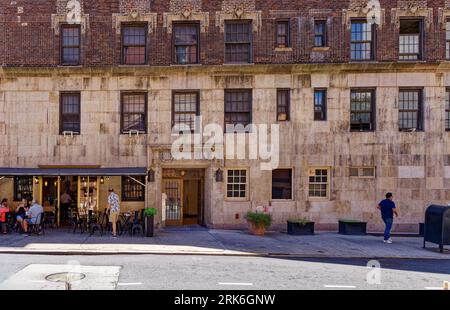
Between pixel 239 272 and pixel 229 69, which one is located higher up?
pixel 229 69

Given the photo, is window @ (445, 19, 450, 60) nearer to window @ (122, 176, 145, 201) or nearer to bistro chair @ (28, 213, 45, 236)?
window @ (122, 176, 145, 201)

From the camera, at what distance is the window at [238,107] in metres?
17.8

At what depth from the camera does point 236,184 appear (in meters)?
17.8

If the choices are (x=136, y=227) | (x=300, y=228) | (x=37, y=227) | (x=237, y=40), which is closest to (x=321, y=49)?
(x=237, y=40)

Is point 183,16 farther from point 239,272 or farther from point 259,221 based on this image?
point 239,272

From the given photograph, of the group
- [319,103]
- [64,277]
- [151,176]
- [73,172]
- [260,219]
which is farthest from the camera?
[319,103]

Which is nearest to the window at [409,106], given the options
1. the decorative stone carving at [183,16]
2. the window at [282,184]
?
the window at [282,184]

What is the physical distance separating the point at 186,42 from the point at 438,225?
46.0 feet

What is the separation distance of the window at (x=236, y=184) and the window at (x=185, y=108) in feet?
10.9

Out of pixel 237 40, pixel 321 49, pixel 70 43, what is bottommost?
pixel 321 49

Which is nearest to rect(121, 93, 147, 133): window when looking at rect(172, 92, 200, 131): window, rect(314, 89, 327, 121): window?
rect(172, 92, 200, 131): window

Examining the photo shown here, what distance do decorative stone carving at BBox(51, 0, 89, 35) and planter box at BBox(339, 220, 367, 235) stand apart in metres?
16.3

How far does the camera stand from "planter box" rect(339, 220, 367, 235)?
16797 millimetres
